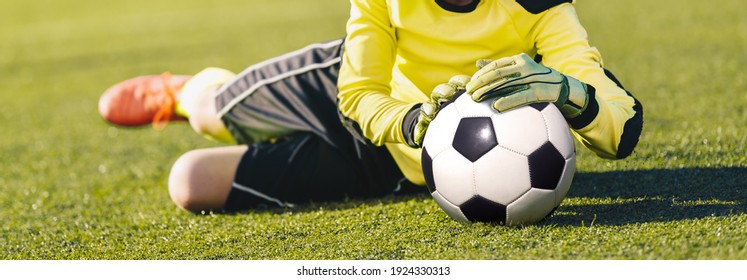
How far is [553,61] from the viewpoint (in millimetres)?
2920

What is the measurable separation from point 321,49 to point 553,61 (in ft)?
3.50

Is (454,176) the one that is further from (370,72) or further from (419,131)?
(370,72)

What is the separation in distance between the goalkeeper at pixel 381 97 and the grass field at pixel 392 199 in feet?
0.39

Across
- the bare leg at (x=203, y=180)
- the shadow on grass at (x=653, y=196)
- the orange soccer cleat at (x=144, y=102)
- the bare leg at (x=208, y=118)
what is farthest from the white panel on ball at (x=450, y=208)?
the orange soccer cleat at (x=144, y=102)

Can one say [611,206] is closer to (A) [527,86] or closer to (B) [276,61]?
(A) [527,86]

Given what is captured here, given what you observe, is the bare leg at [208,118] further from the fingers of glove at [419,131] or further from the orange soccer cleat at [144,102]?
the fingers of glove at [419,131]

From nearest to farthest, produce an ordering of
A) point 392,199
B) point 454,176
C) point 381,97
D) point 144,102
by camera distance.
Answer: point 454,176, point 381,97, point 392,199, point 144,102

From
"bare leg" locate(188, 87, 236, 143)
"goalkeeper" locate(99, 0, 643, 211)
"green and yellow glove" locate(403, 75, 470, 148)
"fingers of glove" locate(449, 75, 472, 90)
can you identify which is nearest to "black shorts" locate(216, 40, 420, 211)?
"goalkeeper" locate(99, 0, 643, 211)

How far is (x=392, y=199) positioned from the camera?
338 centimetres

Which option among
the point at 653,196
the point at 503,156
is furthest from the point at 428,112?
the point at 653,196

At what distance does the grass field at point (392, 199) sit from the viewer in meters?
2.66

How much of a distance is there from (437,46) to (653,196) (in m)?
0.85
